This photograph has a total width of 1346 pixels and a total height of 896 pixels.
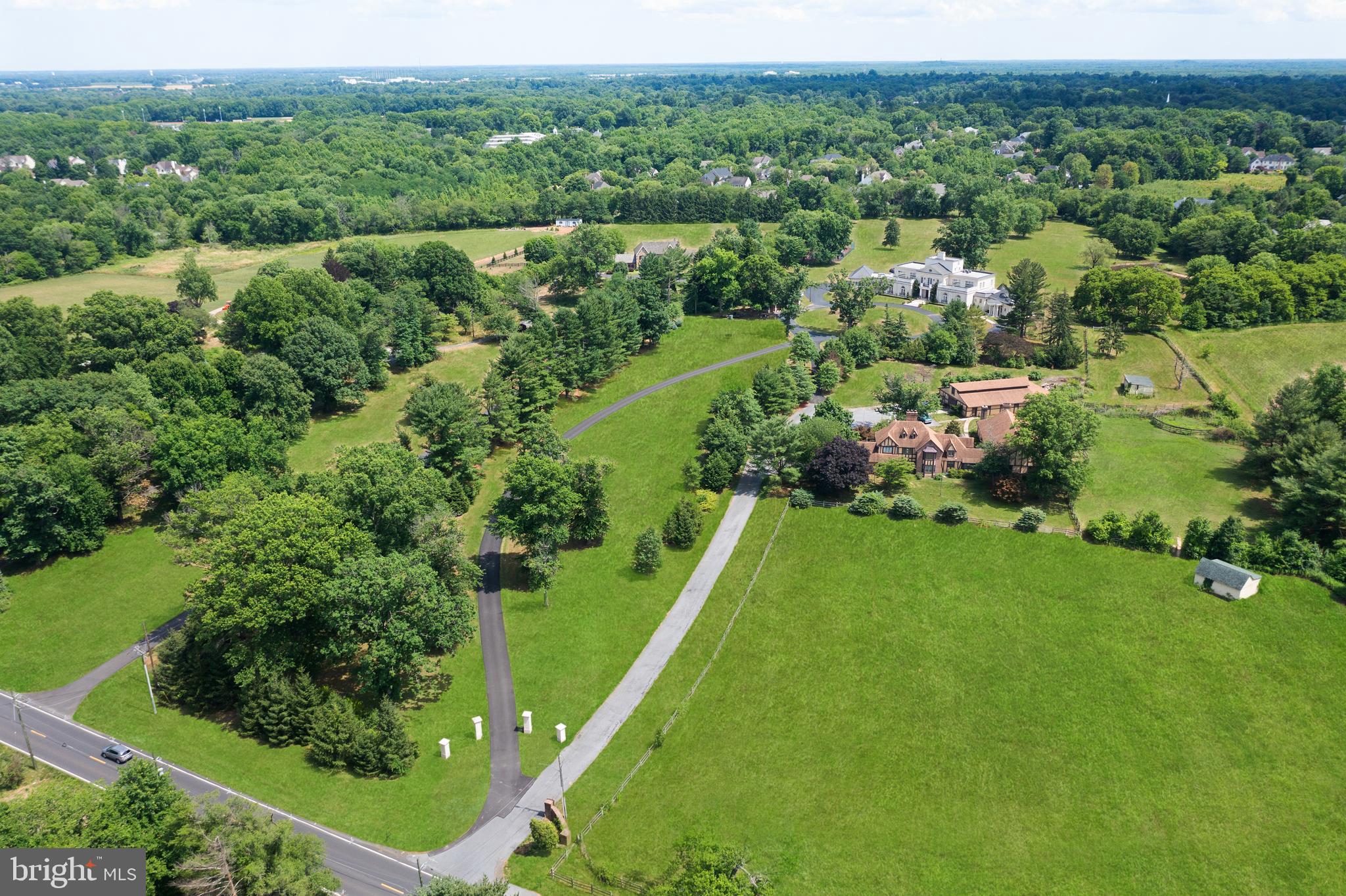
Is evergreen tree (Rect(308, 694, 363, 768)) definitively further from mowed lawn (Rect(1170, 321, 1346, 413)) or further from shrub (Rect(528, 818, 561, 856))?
mowed lawn (Rect(1170, 321, 1346, 413))

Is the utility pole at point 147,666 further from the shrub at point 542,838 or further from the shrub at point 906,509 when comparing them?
the shrub at point 906,509

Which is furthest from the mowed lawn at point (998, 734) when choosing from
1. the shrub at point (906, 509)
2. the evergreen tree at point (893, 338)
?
the evergreen tree at point (893, 338)

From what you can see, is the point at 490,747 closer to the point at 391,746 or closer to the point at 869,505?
the point at 391,746

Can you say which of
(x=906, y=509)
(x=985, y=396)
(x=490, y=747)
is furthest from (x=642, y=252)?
(x=490, y=747)

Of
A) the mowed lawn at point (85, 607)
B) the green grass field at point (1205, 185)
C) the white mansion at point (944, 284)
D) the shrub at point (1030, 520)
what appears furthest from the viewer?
the green grass field at point (1205, 185)

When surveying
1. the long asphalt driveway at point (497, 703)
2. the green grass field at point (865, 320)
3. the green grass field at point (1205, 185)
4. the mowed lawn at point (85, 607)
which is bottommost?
the long asphalt driveway at point (497, 703)
